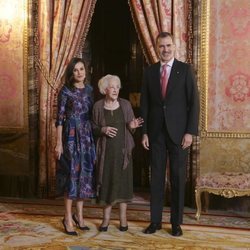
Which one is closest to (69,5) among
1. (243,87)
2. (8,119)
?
(8,119)

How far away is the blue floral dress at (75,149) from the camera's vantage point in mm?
3693

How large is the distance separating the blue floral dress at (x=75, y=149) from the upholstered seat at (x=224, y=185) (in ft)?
3.77

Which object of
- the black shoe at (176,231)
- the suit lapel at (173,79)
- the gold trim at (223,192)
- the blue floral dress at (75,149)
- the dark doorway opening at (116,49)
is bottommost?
the black shoe at (176,231)

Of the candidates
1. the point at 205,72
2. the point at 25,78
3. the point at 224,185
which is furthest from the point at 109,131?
the point at 25,78

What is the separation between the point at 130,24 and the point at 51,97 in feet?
4.77

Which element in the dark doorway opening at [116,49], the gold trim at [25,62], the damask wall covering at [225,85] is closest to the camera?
the damask wall covering at [225,85]

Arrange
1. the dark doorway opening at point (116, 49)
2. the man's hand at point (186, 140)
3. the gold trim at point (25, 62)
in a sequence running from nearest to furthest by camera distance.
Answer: the man's hand at point (186, 140) → the gold trim at point (25, 62) → the dark doorway opening at point (116, 49)

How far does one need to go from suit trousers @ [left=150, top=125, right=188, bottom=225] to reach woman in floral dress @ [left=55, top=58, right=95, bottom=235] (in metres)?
0.51

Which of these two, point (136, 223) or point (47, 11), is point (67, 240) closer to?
point (136, 223)

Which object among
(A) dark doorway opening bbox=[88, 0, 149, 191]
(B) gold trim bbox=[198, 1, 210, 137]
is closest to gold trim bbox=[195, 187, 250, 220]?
(B) gold trim bbox=[198, 1, 210, 137]

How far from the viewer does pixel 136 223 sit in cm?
407

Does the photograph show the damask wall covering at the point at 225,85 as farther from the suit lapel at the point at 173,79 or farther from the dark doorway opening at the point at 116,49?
the dark doorway opening at the point at 116,49

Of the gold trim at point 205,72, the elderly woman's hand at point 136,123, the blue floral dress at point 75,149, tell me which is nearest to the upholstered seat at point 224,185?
the gold trim at point 205,72

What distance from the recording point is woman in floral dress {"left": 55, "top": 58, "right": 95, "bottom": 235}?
12.1 feet
